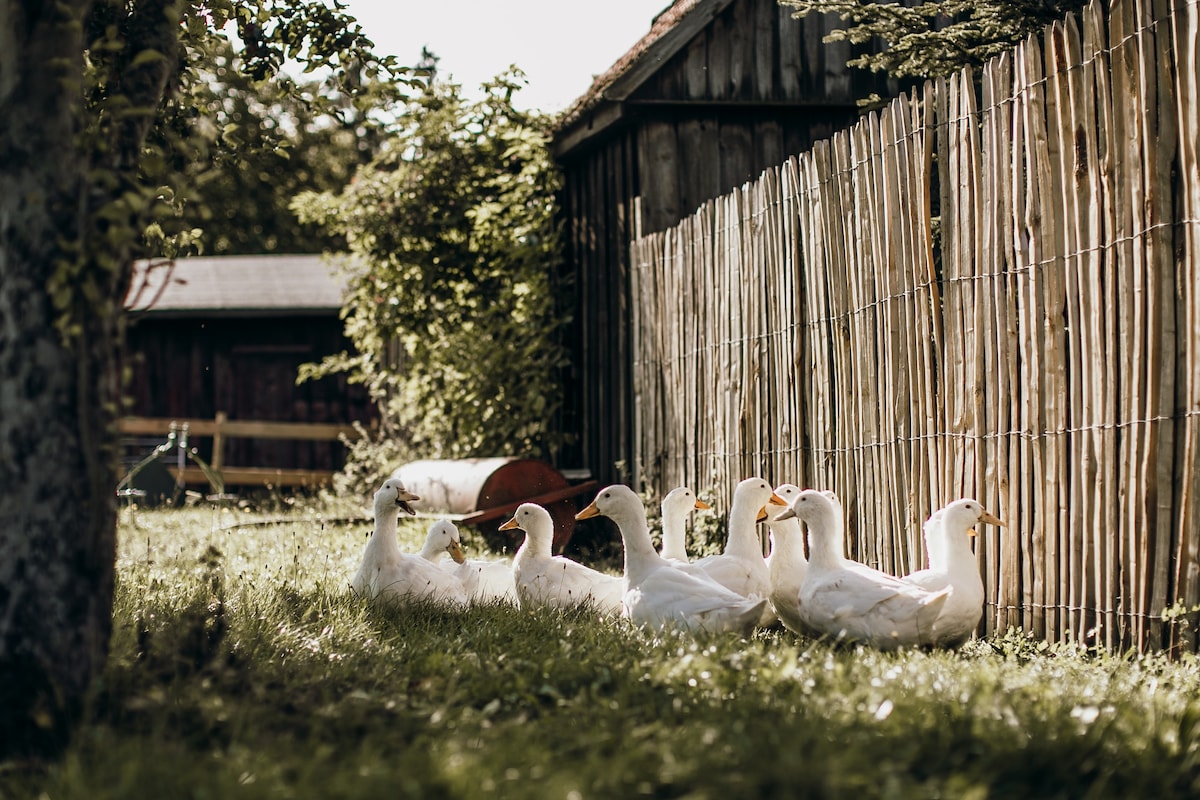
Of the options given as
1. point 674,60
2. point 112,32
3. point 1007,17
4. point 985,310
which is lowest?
point 985,310

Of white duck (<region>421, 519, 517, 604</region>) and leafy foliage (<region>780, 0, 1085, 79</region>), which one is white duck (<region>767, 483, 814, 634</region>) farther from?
leafy foliage (<region>780, 0, 1085, 79</region>)

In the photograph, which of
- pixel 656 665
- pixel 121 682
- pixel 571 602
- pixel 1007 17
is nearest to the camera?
pixel 121 682

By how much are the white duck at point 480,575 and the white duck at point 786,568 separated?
134cm

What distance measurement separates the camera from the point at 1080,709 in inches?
157

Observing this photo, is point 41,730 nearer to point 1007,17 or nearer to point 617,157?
point 1007,17

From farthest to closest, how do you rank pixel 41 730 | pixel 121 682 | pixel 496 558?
pixel 496 558 < pixel 121 682 < pixel 41 730

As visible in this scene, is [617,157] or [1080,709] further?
[617,157]

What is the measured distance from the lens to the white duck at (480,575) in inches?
277

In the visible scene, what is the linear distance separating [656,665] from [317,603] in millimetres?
2140

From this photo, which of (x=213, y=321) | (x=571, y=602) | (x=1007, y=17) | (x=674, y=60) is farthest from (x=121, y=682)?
(x=213, y=321)

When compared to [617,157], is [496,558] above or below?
below

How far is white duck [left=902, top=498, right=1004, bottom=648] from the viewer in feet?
17.9

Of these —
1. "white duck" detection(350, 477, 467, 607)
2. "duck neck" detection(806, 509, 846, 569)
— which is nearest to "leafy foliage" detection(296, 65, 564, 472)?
"white duck" detection(350, 477, 467, 607)

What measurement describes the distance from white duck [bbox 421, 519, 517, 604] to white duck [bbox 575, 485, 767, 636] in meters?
0.83
